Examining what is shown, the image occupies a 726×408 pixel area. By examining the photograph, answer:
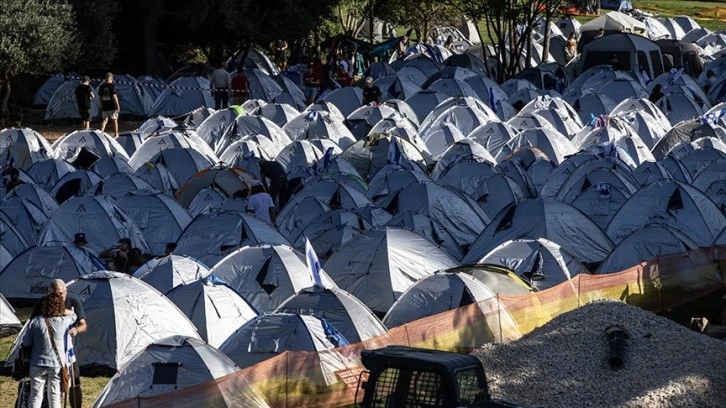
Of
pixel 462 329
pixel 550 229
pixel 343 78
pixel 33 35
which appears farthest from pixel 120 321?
pixel 343 78

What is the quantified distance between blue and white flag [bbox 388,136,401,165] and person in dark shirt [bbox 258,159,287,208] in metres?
2.43

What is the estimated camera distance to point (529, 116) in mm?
36594

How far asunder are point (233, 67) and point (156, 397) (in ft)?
115

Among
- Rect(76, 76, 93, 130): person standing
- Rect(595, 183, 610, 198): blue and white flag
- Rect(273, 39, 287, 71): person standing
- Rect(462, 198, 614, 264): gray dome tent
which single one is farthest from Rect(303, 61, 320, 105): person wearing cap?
Rect(462, 198, 614, 264): gray dome tent

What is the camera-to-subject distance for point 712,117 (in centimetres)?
3481

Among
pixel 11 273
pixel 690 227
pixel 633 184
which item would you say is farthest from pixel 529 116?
pixel 11 273

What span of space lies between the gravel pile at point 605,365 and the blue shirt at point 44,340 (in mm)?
4950

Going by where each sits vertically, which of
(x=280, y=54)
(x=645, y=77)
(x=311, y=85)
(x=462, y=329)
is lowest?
(x=280, y=54)

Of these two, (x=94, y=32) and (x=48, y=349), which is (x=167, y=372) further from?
(x=94, y=32)

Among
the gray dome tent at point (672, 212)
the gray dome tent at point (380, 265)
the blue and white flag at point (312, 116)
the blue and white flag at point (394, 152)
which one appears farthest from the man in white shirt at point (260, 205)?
the blue and white flag at point (312, 116)

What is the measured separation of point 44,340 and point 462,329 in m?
6.38

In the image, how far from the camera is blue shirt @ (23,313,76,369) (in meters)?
13.8

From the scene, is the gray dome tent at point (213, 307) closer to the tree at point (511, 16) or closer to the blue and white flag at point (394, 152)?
the blue and white flag at point (394, 152)

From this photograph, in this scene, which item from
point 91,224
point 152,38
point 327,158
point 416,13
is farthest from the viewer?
point 416,13
